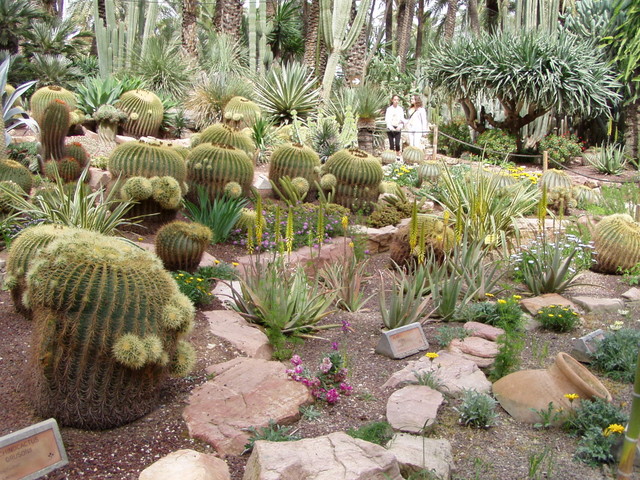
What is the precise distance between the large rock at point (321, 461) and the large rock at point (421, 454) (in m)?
0.17

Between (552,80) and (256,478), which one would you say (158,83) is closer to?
(552,80)

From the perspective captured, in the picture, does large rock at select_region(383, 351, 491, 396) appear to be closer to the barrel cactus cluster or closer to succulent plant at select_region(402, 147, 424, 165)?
the barrel cactus cluster

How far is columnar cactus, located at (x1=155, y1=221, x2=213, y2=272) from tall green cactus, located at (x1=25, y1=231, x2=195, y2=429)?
2.22 metres

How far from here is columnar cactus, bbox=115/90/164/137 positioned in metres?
12.0

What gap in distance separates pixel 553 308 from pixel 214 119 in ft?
33.7

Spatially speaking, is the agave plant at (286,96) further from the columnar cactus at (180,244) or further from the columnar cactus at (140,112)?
the columnar cactus at (180,244)

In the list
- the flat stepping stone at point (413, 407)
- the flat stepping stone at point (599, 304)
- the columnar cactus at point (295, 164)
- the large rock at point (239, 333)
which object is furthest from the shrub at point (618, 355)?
the columnar cactus at point (295, 164)

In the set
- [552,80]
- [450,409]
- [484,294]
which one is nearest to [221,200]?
[484,294]

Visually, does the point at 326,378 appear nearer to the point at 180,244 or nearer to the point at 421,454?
the point at 421,454

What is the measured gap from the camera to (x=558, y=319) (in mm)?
5336

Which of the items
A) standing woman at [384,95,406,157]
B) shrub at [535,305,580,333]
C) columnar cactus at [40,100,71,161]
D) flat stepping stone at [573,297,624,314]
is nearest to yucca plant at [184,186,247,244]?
columnar cactus at [40,100,71,161]

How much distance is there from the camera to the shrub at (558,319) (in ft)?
17.5

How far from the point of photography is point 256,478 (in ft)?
9.24

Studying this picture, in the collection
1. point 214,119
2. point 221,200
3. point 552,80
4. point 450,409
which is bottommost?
point 450,409
